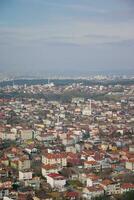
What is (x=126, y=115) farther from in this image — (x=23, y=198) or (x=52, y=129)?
(x=23, y=198)

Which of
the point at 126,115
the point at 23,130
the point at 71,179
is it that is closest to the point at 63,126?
the point at 23,130

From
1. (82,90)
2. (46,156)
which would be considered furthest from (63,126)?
(82,90)

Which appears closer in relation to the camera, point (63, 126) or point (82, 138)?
point (82, 138)

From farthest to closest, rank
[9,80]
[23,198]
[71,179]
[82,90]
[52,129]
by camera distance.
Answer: [9,80], [82,90], [52,129], [71,179], [23,198]

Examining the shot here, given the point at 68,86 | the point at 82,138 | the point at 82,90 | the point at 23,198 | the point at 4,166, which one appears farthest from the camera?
the point at 68,86

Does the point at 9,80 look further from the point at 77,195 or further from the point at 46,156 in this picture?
the point at 77,195

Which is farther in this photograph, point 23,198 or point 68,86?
point 68,86
